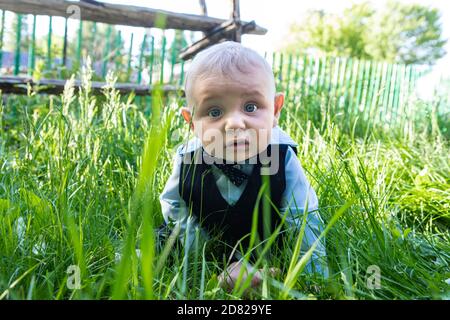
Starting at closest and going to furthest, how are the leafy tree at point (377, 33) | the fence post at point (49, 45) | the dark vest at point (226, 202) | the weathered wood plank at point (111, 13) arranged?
1. the dark vest at point (226, 202)
2. the weathered wood plank at point (111, 13)
3. the fence post at point (49, 45)
4. the leafy tree at point (377, 33)

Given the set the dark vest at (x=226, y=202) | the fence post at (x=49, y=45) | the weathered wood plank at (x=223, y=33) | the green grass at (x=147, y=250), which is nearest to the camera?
the green grass at (x=147, y=250)

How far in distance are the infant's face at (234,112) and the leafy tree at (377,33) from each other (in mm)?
27575

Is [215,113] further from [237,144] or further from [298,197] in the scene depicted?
[298,197]

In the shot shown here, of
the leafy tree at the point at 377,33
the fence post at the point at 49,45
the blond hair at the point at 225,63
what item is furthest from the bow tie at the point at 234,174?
the leafy tree at the point at 377,33

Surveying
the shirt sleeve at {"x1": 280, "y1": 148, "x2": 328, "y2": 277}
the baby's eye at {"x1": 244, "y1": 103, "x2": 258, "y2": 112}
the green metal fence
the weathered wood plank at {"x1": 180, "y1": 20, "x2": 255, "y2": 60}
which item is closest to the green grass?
the shirt sleeve at {"x1": 280, "y1": 148, "x2": 328, "y2": 277}

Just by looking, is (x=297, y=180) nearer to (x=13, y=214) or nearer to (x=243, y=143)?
(x=243, y=143)

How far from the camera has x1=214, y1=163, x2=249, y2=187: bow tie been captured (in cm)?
157

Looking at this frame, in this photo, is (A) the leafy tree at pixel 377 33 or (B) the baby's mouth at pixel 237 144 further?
(A) the leafy tree at pixel 377 33

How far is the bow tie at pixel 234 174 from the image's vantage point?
157cm

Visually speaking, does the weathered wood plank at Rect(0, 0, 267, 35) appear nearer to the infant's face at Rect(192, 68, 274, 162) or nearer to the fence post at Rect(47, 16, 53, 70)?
the fence post at Rect(47, 16, 53, 70)

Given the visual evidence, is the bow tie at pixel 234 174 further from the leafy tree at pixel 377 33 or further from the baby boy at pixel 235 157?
the leafy tree at pixel 377 33

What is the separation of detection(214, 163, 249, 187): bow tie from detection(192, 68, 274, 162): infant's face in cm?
8

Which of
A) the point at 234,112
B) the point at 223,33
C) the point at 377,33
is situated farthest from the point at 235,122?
the point at 377,33

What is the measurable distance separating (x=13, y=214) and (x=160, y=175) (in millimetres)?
777
